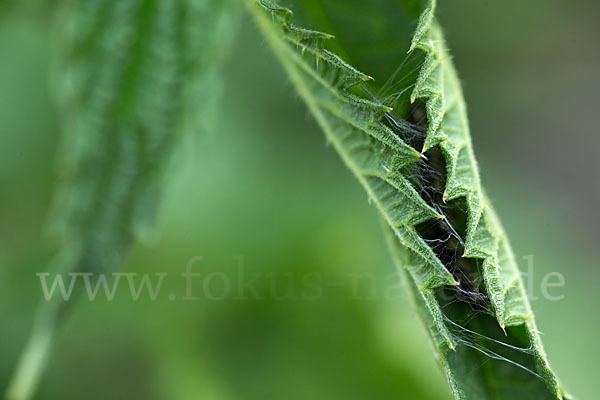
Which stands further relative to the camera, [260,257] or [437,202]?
[260,257]

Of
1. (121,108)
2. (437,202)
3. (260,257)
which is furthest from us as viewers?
(260,257)

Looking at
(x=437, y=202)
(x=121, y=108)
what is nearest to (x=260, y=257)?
(x=121, y=108)

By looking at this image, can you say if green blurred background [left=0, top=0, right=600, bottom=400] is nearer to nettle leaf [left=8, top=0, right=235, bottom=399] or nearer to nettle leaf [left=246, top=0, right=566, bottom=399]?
nettle leaf [left=8, top=0, right=235, bottom=399]

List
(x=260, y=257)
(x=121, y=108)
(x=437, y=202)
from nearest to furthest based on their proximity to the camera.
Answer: (x=437, y=202) → (x=121, y=108) → (x=260, y=257)

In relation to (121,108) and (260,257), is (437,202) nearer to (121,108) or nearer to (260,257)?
(121,108)

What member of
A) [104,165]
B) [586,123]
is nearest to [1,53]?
[104,165]
